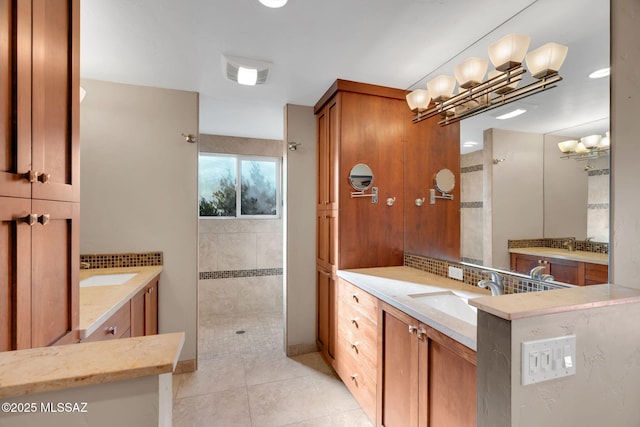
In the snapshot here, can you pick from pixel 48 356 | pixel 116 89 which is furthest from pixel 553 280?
pixel 116 89

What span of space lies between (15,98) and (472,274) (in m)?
2.18

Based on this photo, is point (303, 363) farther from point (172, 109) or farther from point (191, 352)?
point (172, 109)

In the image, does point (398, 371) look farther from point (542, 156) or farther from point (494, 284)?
point (542, 156)

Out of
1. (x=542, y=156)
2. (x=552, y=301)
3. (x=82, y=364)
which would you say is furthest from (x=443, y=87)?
(x=82, y=364)

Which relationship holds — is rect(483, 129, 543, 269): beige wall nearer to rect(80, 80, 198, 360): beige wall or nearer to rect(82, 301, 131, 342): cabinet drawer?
rect(82, 301, 131, 342): cabinet drawer

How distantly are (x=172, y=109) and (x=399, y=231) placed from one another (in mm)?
2258

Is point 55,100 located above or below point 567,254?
above

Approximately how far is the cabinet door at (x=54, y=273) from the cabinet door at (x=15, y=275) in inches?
1.1

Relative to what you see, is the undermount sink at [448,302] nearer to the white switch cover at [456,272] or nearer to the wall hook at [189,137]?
the white switch cover at [456,272]

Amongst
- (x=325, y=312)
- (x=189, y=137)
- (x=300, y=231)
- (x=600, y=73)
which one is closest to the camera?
(x=600, y=73)

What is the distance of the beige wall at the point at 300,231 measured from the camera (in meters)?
2.73

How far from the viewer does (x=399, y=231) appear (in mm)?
2404

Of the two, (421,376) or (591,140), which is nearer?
(591,140)

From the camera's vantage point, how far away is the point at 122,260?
231 centimetres
